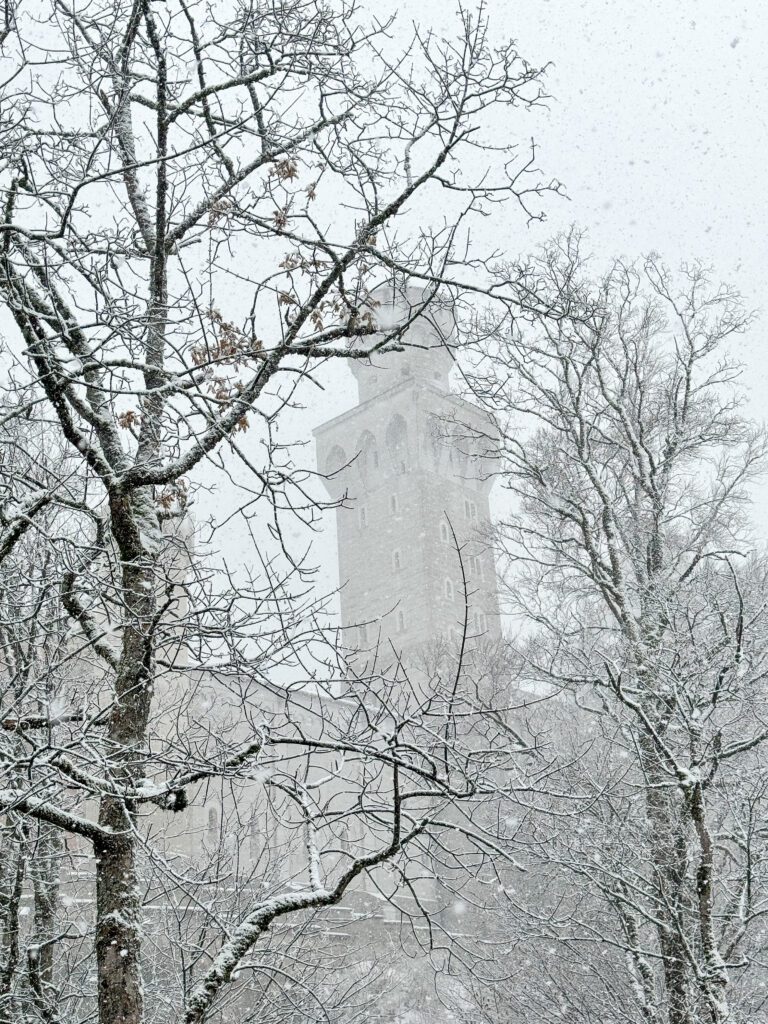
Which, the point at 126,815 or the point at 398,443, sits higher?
the point at 398,443

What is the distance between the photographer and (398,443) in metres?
53.9

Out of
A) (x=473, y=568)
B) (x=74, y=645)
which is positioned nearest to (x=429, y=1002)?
(x=74, y=645)

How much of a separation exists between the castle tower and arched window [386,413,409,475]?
0.05m

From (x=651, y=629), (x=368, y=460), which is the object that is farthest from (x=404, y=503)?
(x=651, y=629)

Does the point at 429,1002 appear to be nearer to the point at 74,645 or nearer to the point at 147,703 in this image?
the point at 74,645

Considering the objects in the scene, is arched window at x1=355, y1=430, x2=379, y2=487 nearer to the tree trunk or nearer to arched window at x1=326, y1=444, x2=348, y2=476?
arched window at x1=326, y1=444, x2=348, y2=476

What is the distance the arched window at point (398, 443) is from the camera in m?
53.4

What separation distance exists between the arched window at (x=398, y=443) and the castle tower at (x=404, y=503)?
0.05 metres

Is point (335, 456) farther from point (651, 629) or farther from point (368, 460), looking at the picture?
point (651, 629)

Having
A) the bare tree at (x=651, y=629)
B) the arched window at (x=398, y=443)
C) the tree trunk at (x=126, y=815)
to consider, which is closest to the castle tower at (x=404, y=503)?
the arched window at (x=398, y=443)

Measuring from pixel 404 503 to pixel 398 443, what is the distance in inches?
130

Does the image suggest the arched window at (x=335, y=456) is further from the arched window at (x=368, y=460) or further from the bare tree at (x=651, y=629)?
the bare tree at (x=651, y=629)

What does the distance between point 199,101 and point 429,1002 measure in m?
20.3

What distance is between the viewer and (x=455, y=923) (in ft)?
88.6
